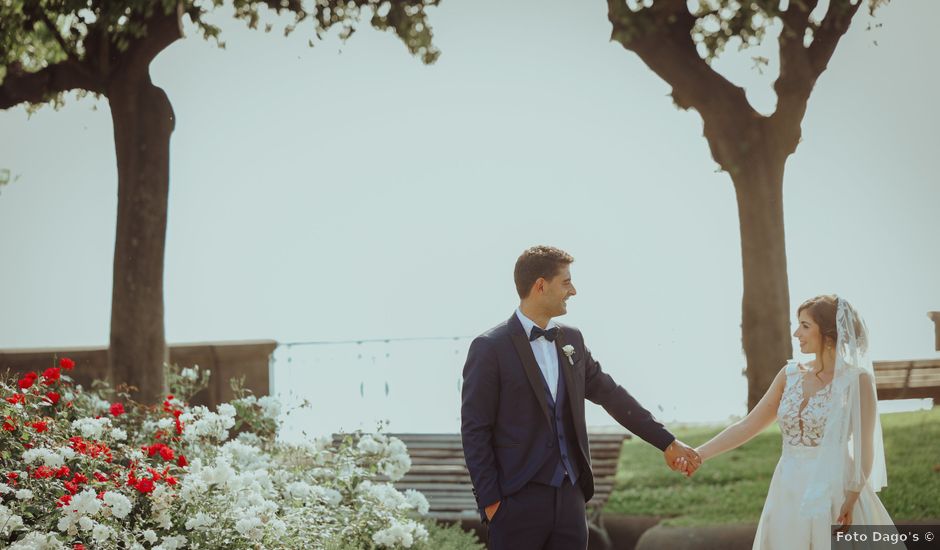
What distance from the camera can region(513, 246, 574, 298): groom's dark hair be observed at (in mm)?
5020

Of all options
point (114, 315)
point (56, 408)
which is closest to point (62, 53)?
point (114, 315)

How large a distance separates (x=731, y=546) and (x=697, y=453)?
3735mm

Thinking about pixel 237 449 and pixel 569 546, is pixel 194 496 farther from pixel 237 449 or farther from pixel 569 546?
pixel 569 546

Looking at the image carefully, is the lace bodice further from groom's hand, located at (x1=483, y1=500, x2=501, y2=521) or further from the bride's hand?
groom's hand, located at (x1=483, y1=500, x2=501, y2=521)

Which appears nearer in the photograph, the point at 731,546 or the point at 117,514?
the point at 117,514

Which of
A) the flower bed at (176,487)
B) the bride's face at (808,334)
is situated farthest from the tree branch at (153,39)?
the bride's face at (808,334)

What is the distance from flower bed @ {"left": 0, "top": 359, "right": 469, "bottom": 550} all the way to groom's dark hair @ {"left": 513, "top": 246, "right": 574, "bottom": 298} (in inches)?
74.1

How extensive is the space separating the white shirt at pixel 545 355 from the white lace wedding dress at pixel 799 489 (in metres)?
1.21

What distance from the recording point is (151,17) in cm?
1159

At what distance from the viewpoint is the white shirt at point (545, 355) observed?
507 cm

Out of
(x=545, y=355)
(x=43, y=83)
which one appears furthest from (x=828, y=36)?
(x=43, y=83)

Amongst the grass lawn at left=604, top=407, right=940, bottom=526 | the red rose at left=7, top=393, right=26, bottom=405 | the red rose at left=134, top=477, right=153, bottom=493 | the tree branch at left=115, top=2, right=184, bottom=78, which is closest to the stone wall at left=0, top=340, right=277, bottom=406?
the tree branch at left=115, top=2, right=184, bottom=78

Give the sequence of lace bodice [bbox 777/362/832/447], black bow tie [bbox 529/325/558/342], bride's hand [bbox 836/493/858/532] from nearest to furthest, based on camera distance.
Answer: bride's hand [bbox 836/493/858/532] → black bow tie [bbox 529/325/558/342] → lace bodice [bbox 777/362/832/447]

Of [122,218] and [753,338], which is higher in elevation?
[122,218]
